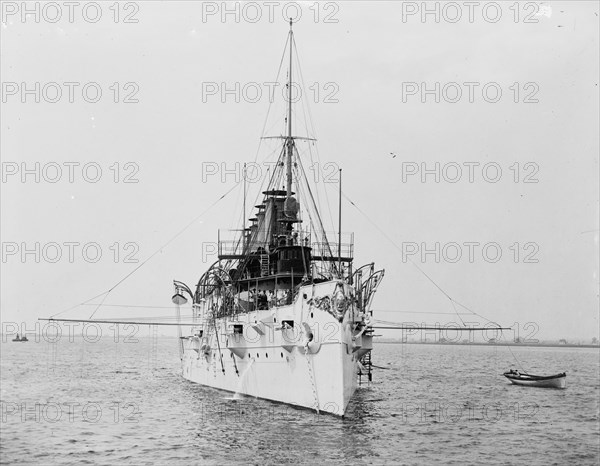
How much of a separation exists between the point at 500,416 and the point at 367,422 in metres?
9.03

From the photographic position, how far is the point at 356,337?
3309 cm

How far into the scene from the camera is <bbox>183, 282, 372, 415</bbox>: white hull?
2934 cm

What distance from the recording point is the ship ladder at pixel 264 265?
128ft

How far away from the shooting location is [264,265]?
39969 mm

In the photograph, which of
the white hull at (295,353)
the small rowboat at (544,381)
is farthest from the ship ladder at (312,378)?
the small rowboat at (544,381)

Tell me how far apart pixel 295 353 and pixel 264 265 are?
925 cm

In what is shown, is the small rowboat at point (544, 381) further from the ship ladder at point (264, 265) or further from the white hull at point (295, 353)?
the ship ladder at point (264, 265)

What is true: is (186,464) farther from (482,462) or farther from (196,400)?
(196,400)

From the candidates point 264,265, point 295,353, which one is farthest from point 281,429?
point 264,265

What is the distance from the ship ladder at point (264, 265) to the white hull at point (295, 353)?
2.76 meters

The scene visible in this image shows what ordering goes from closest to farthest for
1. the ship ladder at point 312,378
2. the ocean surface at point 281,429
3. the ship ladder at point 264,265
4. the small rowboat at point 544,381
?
1. the ocean surface at point 281,429
2. the ship ladder at point 312,378
3. the ship ladder at point 264,265
4. the small rowboat at point 544,381

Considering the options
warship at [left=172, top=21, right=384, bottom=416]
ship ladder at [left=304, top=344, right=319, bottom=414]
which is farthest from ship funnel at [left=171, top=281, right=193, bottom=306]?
ship ladder at [left=304, top=344, right=319, bottom=414]

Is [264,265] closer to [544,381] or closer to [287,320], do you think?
[287,320]

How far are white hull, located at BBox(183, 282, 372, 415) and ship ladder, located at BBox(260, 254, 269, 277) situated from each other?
2.76 m
